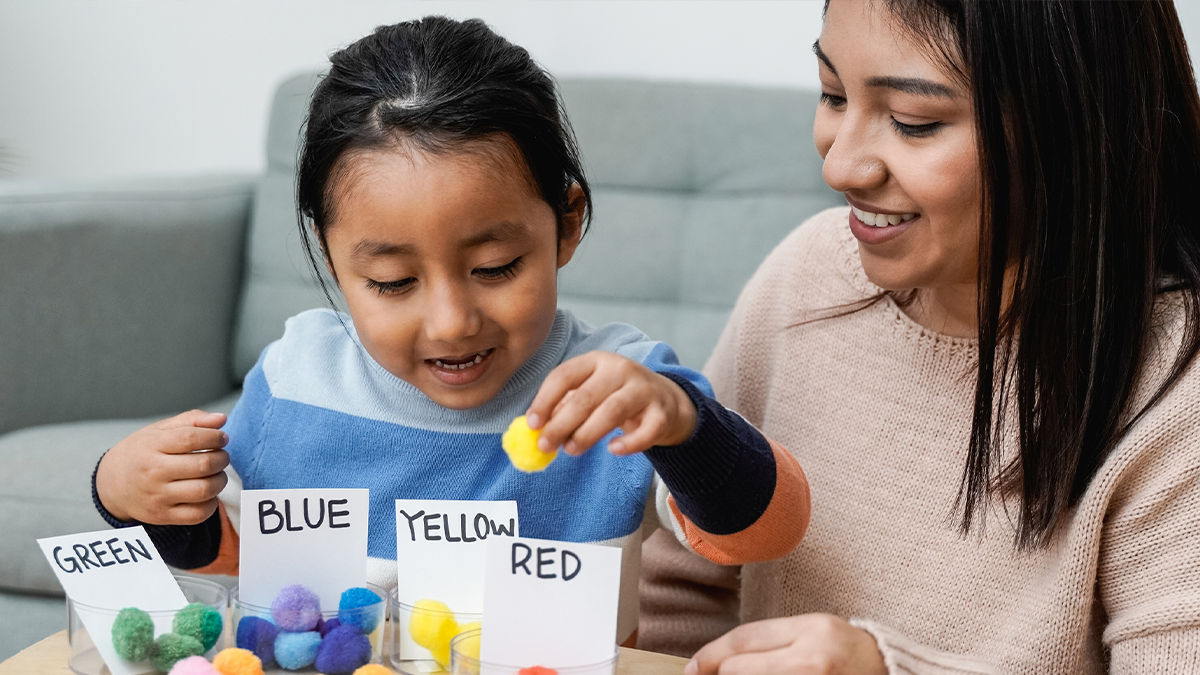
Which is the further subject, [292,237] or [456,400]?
[292,237]

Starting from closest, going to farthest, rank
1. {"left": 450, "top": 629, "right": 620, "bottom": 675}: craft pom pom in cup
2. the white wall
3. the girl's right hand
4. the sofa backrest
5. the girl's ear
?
{"left": 450, "top": 629, "right": 620, "bottom": 675}: craft pom pom in cup, the girl's right hand, the girl's ear, the sofa backrest, the white wall

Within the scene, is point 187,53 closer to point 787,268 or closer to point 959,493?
point 787,268

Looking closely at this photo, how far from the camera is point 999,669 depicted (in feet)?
2.89

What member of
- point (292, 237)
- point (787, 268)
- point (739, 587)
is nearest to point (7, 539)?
point (292, 237)

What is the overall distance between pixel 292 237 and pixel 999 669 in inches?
62.0

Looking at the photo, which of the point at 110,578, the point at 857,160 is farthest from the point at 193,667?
the point at 857,160

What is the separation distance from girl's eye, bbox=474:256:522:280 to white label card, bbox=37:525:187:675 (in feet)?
1.06

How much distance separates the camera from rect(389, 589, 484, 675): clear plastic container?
27.4 inches

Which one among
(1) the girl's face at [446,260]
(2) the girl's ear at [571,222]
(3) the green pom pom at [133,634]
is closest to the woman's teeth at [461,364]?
(1) the girl's face at [446,260]

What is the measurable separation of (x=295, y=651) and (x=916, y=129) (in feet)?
1.98

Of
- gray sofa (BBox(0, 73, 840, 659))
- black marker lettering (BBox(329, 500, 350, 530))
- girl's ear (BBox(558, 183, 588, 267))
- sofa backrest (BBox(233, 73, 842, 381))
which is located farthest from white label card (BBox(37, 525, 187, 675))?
sofa backrest (BBox(233, 73, 842, 381))

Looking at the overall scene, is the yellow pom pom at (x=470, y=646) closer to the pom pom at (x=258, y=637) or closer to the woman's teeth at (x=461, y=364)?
the pom pom at (x=258, y=637)

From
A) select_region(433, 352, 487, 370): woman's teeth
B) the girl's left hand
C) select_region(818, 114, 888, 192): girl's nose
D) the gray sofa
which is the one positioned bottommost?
the gray sofa

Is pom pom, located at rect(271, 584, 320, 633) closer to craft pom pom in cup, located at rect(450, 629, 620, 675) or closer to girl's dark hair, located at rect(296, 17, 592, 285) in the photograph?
craft pom pom in cup, located at rect(450, 629, 620, 675)
